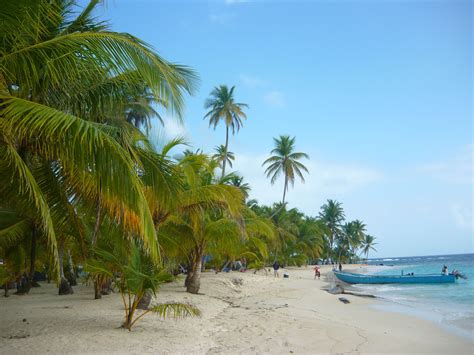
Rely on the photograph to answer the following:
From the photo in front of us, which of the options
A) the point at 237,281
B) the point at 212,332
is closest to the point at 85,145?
the point at 212,332

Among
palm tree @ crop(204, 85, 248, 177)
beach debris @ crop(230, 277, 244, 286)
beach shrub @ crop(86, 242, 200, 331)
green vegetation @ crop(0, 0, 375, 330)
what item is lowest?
beach debris @ crop(230, 277, 244, 286)

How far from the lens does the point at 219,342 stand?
7430mm

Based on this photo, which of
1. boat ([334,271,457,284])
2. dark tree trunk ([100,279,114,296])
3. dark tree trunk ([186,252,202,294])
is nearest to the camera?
dark tree trunk ([100,279,114,296])

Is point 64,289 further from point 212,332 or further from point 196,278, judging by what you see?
point 212,332

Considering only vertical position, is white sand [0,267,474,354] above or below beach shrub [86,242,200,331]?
A: below

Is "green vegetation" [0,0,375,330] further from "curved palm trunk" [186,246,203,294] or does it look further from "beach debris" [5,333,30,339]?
"curved palm trunk" [186,246,203,294]

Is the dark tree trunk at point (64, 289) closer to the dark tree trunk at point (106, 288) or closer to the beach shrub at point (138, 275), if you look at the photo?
the dark tree trunk at point (106, 288)

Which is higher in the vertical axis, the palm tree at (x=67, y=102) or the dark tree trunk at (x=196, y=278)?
the palm tree at (x=67, y=102)

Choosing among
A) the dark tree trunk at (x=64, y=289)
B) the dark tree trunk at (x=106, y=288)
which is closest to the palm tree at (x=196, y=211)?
the dark tree trunk at (x=106, y=288)

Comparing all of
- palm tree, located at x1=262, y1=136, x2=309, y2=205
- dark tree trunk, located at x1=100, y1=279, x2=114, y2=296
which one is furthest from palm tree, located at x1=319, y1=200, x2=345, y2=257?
dark tree trunk, located at x1=100, y1=279, x2=114, y2=296

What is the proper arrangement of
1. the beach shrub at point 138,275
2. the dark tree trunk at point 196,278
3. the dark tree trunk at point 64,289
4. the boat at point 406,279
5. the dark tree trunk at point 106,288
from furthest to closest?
1. the boat at point 406,279
2. the dark tree trunk at point 196,278
3. the dark tree trunk at point 64,289
4. the dark tree trunk at point 106,288
5. the beach shrub at point 138,275

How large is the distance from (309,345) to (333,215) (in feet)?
205

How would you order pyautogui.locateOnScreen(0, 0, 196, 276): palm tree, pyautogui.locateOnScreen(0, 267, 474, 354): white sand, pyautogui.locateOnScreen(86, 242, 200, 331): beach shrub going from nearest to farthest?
pyautogui.locateOnScreen(0, 0, 196, 276): palm tree
pyautogui.locateOnScreen(0, 267, 474, 354): white sand
pyautogui.locateOnScreen(86, 242, 200, 331): beach shrub

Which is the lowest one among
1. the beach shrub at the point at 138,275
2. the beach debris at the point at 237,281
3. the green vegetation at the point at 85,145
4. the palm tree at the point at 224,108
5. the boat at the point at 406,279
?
the beach debris at the point at 237,281
